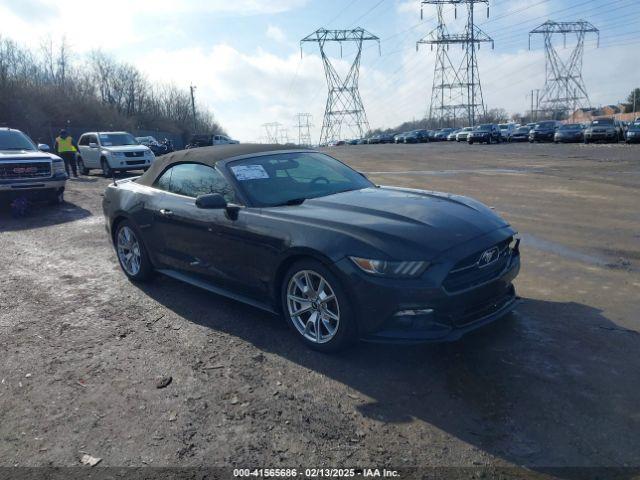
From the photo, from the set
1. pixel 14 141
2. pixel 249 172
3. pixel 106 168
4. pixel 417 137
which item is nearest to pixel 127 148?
pixel 106 168

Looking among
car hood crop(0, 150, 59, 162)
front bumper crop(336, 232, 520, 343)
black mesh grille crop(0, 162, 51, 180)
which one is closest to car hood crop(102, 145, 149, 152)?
car hood crop(0, 150, 59, 162)

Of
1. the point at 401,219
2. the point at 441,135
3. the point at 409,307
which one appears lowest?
the point at 409,307

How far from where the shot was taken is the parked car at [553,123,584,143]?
1438 inches

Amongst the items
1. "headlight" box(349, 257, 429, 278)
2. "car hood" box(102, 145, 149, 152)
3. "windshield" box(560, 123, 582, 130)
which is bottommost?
"headlight" box(349, 257, 429, 278)

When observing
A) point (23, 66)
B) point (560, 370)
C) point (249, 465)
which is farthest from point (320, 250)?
point (23, 66)

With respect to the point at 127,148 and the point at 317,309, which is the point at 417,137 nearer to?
the point at 127,148

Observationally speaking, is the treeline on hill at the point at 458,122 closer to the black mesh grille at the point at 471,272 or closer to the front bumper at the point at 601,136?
the front bumper at the point at 601,136

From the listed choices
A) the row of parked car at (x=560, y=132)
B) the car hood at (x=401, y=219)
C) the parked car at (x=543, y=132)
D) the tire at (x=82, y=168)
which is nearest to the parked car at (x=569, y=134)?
the row of parked car at (x=560, y=132)

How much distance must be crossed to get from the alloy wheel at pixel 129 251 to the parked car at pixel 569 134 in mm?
37242

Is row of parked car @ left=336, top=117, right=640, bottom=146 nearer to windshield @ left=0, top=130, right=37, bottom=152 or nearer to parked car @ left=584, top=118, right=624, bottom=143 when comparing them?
parked car @ left=584, top=118, right=624, bottom=143

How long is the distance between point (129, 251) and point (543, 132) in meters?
40.6

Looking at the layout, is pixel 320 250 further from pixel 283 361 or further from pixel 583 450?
pixel 583 450

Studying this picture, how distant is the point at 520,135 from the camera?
4425 cm

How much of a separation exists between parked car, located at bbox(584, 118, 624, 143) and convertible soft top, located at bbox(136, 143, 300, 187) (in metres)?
34.5
